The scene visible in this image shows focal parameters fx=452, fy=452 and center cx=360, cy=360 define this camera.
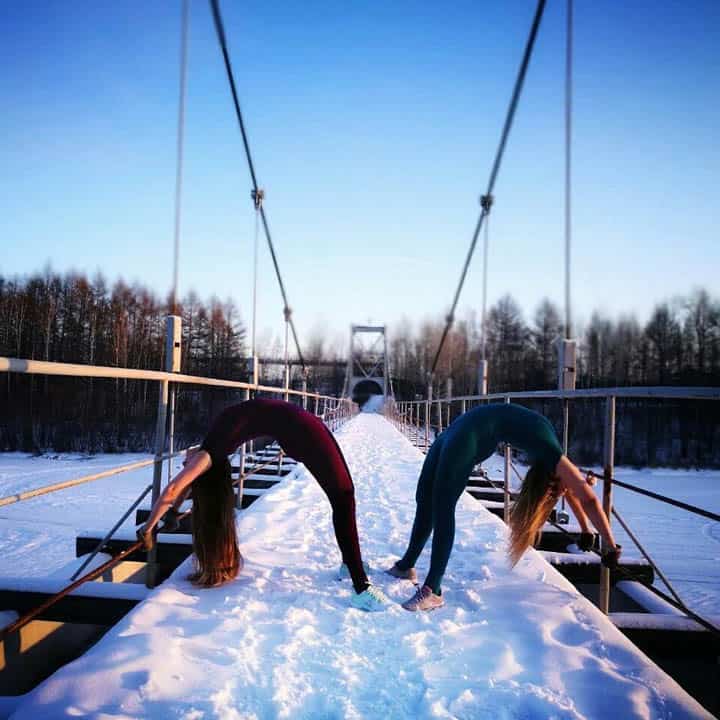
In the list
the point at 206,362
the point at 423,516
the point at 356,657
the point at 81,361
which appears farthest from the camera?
the point at 206,362

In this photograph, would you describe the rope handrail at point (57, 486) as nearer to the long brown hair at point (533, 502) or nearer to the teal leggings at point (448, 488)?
the teal leggings at point (448, 488)

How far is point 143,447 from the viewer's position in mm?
22766

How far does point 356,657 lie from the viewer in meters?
1.20

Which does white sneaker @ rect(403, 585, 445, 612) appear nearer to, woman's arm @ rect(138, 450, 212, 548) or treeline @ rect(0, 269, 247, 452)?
woman's arm @ rect(138, 450, 212, 548)

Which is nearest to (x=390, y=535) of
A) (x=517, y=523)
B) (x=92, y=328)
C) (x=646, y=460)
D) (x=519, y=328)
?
(x=517, y=523)

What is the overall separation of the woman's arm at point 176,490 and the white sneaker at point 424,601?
80 centimetres

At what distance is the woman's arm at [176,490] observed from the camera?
4.33 feet

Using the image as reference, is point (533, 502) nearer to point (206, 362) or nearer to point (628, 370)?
point (206, 362)

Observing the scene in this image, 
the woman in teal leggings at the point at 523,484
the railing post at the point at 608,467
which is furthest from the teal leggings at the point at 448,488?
the railing post at the point at 608,467

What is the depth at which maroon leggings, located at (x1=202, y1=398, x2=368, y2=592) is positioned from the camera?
60.7 inches

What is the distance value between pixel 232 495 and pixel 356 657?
690 mm

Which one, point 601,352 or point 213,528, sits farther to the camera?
point 601,352

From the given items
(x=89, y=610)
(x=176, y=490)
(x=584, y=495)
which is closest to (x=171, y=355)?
(x=176, y=490)

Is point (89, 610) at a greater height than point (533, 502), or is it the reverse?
point (533, 502)
